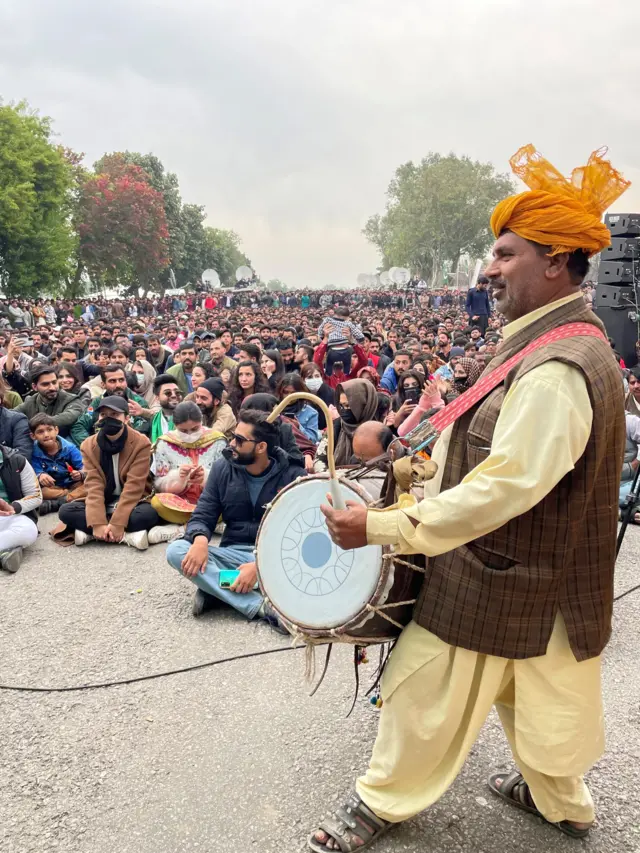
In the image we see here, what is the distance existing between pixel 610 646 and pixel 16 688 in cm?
298

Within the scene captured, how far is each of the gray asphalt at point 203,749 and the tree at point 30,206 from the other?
3018 cm

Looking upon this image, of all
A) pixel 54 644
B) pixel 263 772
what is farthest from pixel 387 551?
pixel 54 644

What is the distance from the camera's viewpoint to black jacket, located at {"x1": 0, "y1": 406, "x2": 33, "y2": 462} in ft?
19.2

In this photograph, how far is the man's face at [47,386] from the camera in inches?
272

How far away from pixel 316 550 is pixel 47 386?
A: 554 cm

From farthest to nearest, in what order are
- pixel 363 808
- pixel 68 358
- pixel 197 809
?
pixel 68 358, pixel 197 809, pixel 363 808

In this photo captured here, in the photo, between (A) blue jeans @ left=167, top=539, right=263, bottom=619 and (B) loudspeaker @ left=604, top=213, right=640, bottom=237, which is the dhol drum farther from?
(B) loudspeaker @ left=604, top=213, right=640, bottom=237

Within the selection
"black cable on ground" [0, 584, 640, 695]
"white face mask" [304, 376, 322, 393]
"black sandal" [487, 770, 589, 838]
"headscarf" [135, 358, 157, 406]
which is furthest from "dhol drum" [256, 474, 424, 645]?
"headscarf" [135, 358, 157, 406]

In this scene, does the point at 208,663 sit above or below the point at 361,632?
below

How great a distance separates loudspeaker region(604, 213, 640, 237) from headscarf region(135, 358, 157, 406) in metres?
7.35

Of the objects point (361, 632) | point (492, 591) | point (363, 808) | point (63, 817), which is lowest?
point (63, 817)

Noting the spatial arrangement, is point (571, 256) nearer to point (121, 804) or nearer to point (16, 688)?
point (121, 804)

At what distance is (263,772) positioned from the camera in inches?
100.0

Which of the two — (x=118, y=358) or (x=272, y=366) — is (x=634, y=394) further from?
(x=118, y=358)
